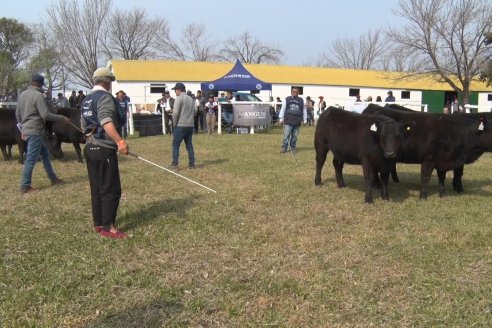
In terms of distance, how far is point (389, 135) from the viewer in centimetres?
666

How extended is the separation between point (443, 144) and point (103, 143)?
4.99m

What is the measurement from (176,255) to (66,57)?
4656 cm

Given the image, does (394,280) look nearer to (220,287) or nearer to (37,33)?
(220,287)

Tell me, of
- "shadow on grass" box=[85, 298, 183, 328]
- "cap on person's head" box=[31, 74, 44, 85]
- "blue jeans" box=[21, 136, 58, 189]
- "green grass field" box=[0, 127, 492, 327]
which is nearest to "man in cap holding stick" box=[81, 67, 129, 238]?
"green grass field" box=[0, 127, 492, 327]

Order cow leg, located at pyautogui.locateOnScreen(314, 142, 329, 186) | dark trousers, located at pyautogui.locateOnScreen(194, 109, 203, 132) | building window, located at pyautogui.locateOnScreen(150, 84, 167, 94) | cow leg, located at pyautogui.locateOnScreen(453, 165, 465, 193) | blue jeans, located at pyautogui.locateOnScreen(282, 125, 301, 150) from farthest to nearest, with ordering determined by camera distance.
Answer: building window, located at pyautogui.locateOnScreen(150, 84, 167, 94) → dark trousers, located at pyautogui.locateOnScreen(194, 109, 203, 132) → blue jeans, located at pyautogui.locateOnScreen(282, 125, 301, 150) → cow leg, located at pyautogui.locateOnScreen(314, 142, 329, 186) → cow leg, located at pyautogui.locateOnScreen(453, 165, 465, 193)

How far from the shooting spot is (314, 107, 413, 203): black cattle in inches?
264

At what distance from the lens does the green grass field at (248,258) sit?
3.61 m

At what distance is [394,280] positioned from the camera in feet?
13.7

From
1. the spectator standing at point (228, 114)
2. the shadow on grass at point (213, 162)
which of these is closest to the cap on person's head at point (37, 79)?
the shadow on grass at point (213, 162)

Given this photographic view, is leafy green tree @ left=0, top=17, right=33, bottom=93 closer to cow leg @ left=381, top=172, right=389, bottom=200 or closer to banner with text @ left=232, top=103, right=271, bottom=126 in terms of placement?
banner with text @ left=232, top=103, right=271, bottom=126

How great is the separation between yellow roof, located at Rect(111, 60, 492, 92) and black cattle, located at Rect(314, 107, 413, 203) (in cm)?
3198

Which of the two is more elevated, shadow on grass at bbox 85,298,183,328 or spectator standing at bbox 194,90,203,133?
spectator standing at bbox 194,90,203,133

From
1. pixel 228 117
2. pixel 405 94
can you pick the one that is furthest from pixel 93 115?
pixel 405 94

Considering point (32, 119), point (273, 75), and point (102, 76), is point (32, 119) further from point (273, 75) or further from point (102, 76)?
point (273, 75)
